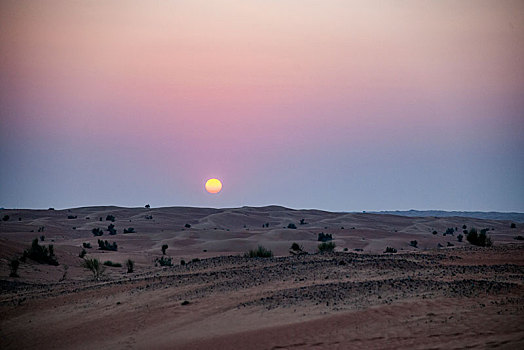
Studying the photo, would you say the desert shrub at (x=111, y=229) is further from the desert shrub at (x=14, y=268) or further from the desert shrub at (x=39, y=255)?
the desert shrub at (x=14, y=268)

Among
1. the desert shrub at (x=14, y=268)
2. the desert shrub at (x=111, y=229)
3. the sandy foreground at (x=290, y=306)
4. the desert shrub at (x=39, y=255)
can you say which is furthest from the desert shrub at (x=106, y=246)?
the sandy foreground at (x=290, y=306)

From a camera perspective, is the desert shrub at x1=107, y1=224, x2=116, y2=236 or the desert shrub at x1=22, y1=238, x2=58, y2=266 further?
the desert shrub at x1=107, y1=224, x2=116, y2=236

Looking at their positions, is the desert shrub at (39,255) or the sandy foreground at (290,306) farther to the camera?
the desert shrub at (39,255)

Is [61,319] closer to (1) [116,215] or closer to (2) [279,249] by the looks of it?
(2) [279,249]

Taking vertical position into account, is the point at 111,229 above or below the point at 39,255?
above

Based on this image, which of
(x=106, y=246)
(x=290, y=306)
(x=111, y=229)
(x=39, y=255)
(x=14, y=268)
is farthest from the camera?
(x=111, y=229)

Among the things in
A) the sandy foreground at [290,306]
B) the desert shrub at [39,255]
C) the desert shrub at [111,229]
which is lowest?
the sandy foreground at [290,306]

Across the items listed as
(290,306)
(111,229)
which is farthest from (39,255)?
(111,229)

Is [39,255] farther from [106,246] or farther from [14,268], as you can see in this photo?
[106,246]

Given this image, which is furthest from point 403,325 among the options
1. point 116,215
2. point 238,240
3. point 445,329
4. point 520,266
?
point 116,215

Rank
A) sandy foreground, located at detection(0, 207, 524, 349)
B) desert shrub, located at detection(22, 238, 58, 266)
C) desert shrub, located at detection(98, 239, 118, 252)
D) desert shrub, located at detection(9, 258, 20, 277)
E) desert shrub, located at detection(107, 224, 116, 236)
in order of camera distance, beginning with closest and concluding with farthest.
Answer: sandy foreground, located at detection(0, 207, 524, 349)
desert shrub, located at detection(9, 258, 20, 277)
desert shrub, located at detection(22, 238, 58, 266)
desert shrub, located at detection(98, 239, 118, 252)
desert shrub, located at detection(107, 224, 116, 236)

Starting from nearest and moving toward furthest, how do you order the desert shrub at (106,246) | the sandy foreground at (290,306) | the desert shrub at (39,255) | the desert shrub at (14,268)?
the sandy foreground at (290,306), the desert shrub at (14,268), the desert shrub at (39,255), the desert shrub at (106,246)

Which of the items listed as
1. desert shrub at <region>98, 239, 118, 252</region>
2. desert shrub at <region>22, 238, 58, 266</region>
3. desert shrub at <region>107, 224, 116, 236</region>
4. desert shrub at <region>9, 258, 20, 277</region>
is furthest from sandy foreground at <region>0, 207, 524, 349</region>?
desert shrub at <region>107, 224, 116, 236</region>

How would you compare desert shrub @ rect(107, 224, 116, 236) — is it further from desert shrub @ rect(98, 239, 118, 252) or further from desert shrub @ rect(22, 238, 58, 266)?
desert shrub @ rect(22, 238, 58, 266)
